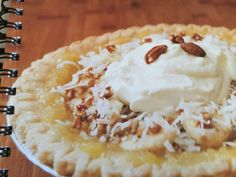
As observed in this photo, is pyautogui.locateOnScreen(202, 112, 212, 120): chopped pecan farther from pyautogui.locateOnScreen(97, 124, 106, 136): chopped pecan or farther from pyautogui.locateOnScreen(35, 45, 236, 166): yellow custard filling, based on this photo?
pyautogui.locateOnScreen(97, 124, 106, 136): chopped pecan

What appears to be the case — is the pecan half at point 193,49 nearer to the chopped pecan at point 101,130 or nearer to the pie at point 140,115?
the pie at point 140,115

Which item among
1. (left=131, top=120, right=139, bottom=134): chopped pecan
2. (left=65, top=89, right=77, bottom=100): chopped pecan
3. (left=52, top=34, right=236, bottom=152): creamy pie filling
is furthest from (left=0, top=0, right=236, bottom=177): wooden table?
(left=131, top=120, right=139, bottom=134): chopped pecan

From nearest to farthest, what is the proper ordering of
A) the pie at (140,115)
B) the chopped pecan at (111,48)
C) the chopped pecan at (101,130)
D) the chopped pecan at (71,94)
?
the pie at (140,115)
the chopped pecan at (101,130)
the chopped pecan at (71,94)
the chopped pecan at (111,48)

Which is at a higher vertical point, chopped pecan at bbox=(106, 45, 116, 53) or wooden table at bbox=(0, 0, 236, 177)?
wooden table at bbox=(0, 0, 236, 177)

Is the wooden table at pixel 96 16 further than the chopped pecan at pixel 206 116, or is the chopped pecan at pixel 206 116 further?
the wooden table at pixel 96 16

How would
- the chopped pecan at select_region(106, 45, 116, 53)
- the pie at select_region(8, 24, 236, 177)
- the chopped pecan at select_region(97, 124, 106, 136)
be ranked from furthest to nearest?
the chopped pecan at select_region(106, 45, 116, 53)
the chopped pecan at select_region(97, 124, 106, 136)
the pie at select_region(8, 24, 236, 177)

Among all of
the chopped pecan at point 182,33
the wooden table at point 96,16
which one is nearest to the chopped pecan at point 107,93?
the chopped pecan at point 182,33

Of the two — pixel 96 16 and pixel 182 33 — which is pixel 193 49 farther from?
pixel 96 16

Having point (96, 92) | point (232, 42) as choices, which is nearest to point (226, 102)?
point (96, 92)

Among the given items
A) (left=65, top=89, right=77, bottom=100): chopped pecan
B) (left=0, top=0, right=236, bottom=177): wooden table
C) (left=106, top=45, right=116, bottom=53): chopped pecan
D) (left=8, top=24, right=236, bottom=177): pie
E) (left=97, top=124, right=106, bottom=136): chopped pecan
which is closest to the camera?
(left=8, top=24, right=236, bottom=177): pie
